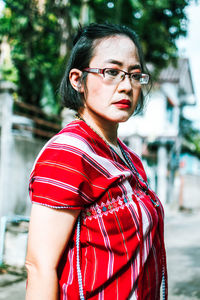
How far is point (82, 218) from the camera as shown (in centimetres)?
120

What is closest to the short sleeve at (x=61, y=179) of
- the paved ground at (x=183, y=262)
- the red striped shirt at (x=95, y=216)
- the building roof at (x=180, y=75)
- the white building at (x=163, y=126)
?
the red striped shirt at (x=95, y=216)

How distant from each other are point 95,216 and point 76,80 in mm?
564

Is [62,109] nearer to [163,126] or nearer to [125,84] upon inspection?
[125,84]

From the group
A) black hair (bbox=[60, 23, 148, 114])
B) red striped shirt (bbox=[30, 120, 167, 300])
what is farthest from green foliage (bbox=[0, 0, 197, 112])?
red striped shirt (bbox=[30, 120, 167, 300])

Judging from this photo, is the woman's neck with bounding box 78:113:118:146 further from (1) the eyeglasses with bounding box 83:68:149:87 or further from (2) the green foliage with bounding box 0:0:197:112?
(2) the green foliage with bounding box 0:0:197:112

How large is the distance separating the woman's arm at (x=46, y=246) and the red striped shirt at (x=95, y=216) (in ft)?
0.13

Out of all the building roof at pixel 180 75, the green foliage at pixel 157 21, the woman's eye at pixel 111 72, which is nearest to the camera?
the woman's eye at pixel 111 72

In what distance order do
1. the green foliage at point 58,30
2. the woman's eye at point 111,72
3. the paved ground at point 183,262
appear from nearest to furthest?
the woman's eye at point 111,72
the paved ground at point 183,262
the green foliage at point 58,30

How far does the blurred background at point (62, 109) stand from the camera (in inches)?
211

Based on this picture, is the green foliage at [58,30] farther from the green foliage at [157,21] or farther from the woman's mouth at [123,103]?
the woman's mouth at [123,103]

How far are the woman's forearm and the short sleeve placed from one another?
0.69 feet

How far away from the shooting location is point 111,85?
138cm

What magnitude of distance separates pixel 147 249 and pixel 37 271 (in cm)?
38

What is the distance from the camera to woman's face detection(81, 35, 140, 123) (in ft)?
4.52
